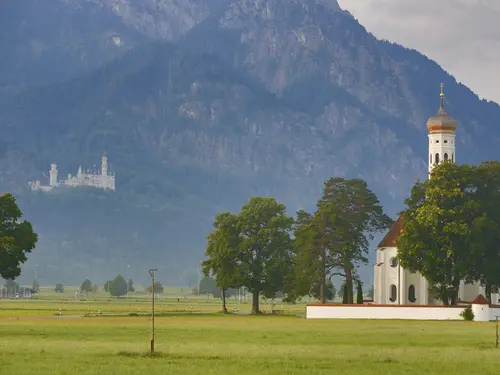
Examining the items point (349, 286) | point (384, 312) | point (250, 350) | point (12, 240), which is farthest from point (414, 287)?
point (250, 350)

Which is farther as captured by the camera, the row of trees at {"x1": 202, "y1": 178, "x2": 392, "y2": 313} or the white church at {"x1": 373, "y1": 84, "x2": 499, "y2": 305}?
the white church at {"x1": 373, "y1": 84, "x2": 499, "y2": 305}

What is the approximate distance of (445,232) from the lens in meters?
128

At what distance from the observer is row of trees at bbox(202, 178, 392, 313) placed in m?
147

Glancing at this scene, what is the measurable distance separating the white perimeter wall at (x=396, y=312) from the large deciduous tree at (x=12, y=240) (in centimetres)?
3099

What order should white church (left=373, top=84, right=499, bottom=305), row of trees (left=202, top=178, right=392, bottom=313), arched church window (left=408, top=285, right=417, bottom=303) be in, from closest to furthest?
1. row of trees (left=202, top=178, right=392, bottom=313)
2. white church (left=373, top=84, right=499, bottom=305)
3. arched church window (left=408, top=285, right=417, bottom=303)

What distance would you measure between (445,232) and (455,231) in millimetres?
1528

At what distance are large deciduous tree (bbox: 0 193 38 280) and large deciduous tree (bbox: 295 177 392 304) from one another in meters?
38.2

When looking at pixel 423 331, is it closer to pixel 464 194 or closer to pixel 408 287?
pixel 464 194

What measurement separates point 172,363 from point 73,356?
19.9 feet

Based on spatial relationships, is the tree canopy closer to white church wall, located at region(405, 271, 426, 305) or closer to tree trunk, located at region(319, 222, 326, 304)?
tree trunk, located at region(319, 222, 326, 304)

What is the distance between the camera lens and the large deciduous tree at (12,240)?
114812 millimetres

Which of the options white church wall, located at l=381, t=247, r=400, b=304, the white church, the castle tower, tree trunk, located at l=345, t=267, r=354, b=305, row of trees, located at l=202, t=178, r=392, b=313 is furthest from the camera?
the castle tower

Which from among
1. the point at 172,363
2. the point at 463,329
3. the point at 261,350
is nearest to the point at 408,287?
the point at 463,329

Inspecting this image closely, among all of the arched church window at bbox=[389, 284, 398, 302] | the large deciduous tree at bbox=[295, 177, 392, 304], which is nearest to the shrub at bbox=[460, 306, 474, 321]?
the large deciduous tree at bbox=[295, 177, 392, 304]
